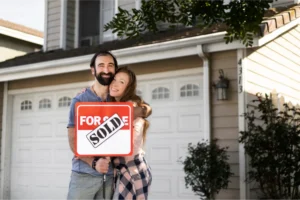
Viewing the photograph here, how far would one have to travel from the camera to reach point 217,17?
14.7 feet

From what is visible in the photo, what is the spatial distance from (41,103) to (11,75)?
83 centimetres

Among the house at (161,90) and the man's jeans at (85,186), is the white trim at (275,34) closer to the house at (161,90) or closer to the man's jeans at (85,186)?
the house at (161,90)

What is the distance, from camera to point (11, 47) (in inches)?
558

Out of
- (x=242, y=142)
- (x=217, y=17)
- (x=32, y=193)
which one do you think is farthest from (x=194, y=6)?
(x=32, y=193)

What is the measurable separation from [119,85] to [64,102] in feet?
21.3

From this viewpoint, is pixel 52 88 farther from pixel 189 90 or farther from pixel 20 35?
pixel 20 35

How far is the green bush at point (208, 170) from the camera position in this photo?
6.27 m

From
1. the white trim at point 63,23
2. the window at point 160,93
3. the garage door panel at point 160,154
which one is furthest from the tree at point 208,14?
the white trim at point 63,23

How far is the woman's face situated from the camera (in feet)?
9.70

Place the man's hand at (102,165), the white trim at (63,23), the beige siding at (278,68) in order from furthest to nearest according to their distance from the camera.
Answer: the white trim at (63,23) → the beige siding at (278,68) → the man's hand at (102,165)

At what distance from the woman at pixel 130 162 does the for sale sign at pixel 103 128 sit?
0.36ft

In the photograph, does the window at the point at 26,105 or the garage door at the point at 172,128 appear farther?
the window at the point at 26,105

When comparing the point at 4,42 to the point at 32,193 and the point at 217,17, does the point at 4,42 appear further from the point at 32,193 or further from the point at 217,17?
the point at 217,17

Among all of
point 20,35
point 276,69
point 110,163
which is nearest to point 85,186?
point 110,163
